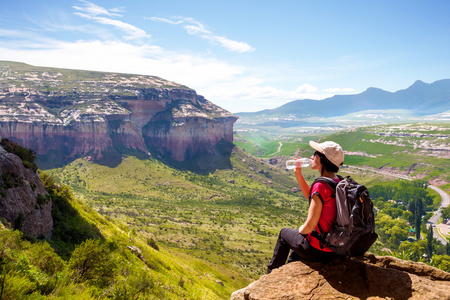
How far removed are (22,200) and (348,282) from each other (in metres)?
22.1

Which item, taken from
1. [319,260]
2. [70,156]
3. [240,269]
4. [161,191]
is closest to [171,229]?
[240,269]

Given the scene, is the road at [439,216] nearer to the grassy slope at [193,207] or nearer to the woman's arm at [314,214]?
the grassy slope at [193,207]

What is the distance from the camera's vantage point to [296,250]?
7.73 metres

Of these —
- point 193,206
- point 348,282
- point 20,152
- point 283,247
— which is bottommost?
point 193,206

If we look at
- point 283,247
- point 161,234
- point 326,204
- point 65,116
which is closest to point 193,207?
point 161,234

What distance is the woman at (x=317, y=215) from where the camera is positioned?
662 cm

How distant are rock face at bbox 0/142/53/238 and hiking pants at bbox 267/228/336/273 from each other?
58.9 feet

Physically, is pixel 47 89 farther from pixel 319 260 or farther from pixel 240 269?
pixel 319 260

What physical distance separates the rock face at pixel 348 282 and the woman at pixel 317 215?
17.7 inches

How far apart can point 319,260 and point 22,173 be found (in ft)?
74.6

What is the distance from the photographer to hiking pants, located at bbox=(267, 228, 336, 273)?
7.44 metres

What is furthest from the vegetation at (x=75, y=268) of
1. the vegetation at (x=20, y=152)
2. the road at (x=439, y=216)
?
the road at (x=439, y=216)

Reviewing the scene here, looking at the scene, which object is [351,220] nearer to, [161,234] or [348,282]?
[348,282]

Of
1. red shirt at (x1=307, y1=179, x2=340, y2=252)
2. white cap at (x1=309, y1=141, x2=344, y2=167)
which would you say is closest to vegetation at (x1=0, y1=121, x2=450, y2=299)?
red shirt at (x1=307, y1=179, x2=340, y2=252)
